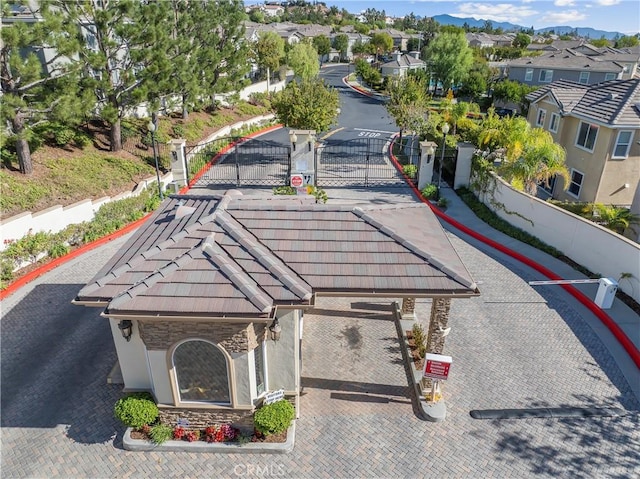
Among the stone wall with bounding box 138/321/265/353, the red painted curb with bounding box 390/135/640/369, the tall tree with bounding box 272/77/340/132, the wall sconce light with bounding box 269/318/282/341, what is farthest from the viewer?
the tall tree with bounding box 272/77/340/132

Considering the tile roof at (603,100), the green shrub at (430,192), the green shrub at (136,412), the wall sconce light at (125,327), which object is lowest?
the green shrub at (430,192)

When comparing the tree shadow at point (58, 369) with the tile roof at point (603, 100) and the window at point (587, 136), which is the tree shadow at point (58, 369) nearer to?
the tile roof at point (603, 100)

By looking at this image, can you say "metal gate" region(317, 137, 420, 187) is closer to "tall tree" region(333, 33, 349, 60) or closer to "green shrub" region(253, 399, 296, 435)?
"green shrub" region(253, 399, 296, 435)

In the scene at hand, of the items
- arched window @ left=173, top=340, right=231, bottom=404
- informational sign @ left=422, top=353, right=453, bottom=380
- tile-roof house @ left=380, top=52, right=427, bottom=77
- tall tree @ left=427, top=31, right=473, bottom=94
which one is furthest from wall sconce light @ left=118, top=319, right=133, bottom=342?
tile-roof house @ left=380, top=52, right=427, bottom=77

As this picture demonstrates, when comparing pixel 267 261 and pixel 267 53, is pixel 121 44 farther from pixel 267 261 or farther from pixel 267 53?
pixel 267 53

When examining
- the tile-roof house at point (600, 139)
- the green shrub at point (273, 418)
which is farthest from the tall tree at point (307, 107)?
the green shrub at point (273, 418)

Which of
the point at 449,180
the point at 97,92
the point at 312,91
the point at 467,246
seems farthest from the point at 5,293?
the point at 449,180

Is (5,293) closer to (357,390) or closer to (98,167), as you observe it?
(98,167)
